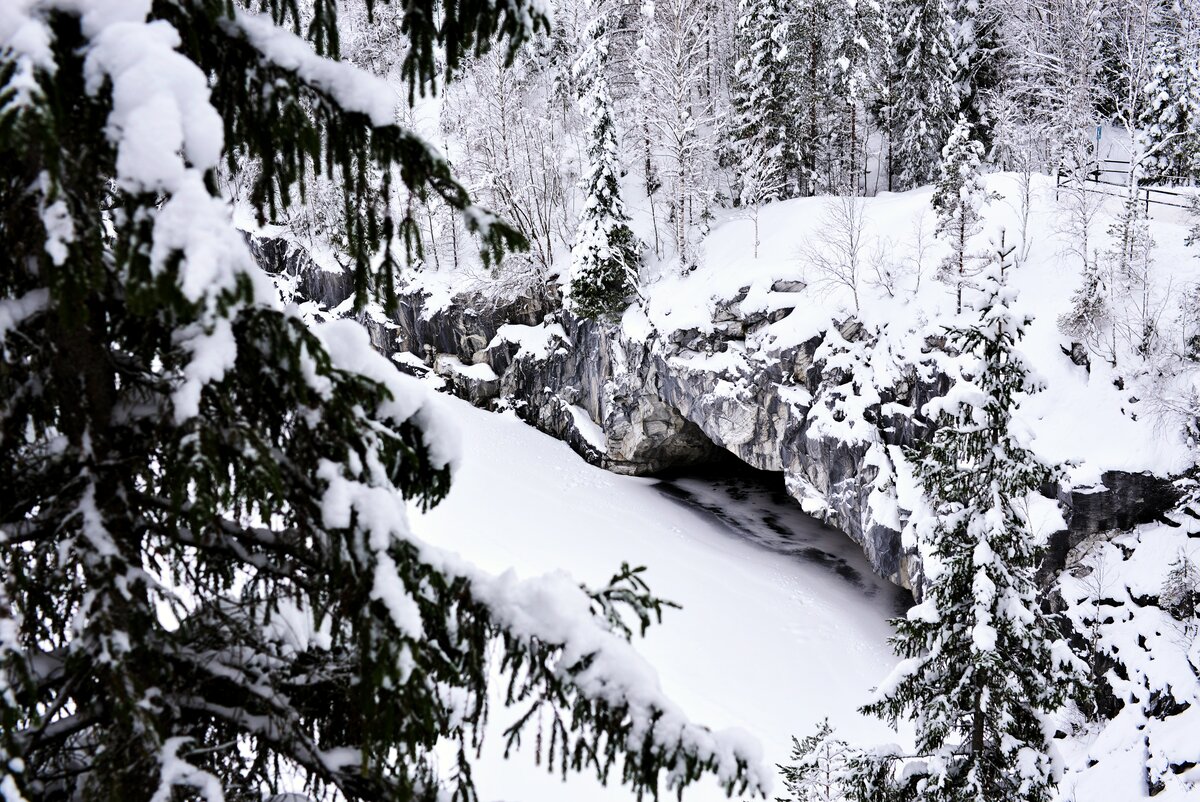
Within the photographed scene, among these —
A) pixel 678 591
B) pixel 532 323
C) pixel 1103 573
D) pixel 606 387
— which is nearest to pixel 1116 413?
pixel 1103 573

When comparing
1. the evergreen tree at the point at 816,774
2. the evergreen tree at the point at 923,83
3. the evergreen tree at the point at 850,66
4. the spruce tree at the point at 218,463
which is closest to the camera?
the spruce tree at the point at 218,463

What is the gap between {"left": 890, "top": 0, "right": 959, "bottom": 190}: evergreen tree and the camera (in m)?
23.8

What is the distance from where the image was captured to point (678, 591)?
15695mm

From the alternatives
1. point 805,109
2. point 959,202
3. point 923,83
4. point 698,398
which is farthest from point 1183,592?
point 923,83

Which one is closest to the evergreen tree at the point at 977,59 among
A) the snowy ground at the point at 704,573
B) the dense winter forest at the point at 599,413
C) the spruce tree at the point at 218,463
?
the dense winter forest at the point at 599,413

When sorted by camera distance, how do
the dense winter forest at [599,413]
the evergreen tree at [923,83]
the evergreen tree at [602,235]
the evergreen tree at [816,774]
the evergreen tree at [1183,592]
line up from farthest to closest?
the evergreen tree at [923,83], the evergreen tree at [602,235], the evergreen tree at [1183,592], the evergreen tree at [816,774], the dense winter forest at [599,413]

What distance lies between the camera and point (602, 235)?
2181cm

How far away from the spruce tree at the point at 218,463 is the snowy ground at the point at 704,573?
26.4 feet

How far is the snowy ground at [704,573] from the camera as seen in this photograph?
12.5 meters

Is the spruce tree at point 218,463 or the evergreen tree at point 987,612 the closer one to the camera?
the spruce tree at point 218,463

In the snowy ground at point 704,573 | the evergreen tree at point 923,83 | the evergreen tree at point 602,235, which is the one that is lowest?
the snowy ground at point 704,573

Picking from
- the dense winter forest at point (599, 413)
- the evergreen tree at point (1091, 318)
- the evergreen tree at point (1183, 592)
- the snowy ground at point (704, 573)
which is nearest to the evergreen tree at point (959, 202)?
the dense winter forest at point (599, 413)

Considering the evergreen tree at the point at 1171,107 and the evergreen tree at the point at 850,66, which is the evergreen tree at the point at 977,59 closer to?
the evergreen tree at the point at 850,66

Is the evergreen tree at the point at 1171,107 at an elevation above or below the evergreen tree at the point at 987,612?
above
